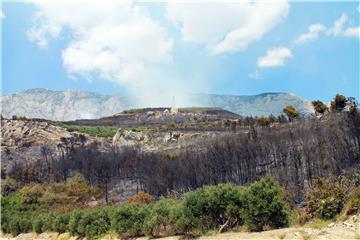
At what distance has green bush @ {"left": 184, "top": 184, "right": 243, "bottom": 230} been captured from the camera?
2567cm

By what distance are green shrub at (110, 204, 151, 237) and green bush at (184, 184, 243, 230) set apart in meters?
4.57

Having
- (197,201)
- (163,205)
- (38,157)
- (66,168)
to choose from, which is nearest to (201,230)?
(197,201)

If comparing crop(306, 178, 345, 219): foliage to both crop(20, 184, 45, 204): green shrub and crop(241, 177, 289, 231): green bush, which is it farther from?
crop(20, 184, 45, 204): green shrub

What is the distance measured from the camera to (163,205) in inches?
1134

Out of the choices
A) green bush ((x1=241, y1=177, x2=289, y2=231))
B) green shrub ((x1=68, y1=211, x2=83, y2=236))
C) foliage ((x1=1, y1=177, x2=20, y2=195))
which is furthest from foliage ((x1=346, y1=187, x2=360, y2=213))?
foliage ((x1=1, y1=177, x2=20, y2=195))

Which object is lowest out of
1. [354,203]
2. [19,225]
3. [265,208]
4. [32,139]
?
[19,225]

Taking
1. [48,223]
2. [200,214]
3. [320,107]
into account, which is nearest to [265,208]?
[200,214]

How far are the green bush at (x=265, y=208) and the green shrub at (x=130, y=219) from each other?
26.2ft

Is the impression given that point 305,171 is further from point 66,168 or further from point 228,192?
point 66,168

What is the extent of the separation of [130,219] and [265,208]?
34.4 feet

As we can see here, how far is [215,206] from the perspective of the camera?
2589 cm

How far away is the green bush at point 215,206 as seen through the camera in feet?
84.2

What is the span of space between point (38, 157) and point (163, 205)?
323 feet

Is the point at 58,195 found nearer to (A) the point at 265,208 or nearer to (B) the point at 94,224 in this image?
(B) the point at 94,224
